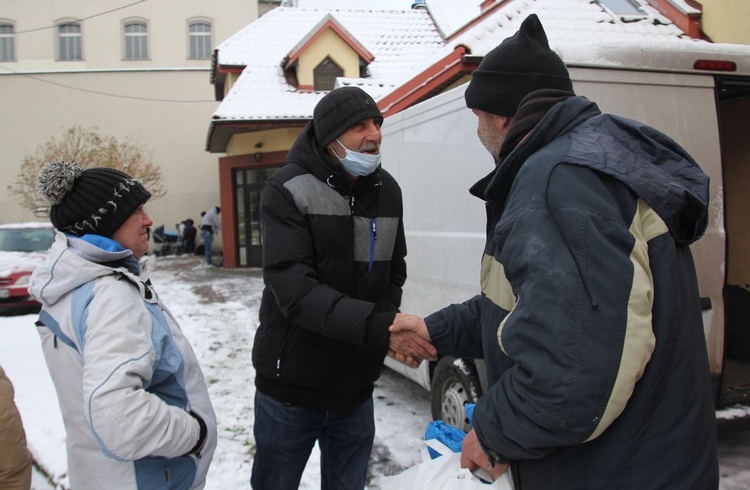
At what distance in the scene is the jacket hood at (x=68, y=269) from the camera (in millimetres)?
1740

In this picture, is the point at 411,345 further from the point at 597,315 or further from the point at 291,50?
the point at 291,50

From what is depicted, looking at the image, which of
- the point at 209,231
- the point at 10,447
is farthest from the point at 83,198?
the point at 209,231

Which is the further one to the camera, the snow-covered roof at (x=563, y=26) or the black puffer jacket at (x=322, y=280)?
the snow-covered roof at (x=563, y=26)

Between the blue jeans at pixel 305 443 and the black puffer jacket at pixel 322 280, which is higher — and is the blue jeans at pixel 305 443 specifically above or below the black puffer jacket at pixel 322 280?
below

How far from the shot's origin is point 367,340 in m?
2.12

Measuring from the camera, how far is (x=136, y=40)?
2294cm

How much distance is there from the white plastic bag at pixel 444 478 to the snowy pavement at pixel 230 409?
74.7 inches

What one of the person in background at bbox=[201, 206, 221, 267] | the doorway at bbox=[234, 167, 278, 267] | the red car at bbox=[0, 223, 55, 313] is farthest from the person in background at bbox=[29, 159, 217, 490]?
the person in background at bbox=[201, 206, 221, 267]

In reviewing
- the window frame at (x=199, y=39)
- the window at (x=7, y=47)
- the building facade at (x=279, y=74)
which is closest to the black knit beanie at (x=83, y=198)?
the building facade at (x=279, y=74)

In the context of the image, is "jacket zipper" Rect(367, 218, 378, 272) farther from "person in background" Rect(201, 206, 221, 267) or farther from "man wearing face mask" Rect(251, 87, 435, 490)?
"person in background" Rect(201, 206, 221, 267)

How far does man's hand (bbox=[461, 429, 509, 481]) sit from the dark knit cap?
50.8 inches

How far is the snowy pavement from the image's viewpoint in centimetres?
365

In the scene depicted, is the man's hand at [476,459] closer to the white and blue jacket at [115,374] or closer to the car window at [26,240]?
the white and blue jacket at [115,374]

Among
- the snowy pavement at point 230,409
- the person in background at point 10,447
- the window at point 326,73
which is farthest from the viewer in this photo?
the window at point 326,73
